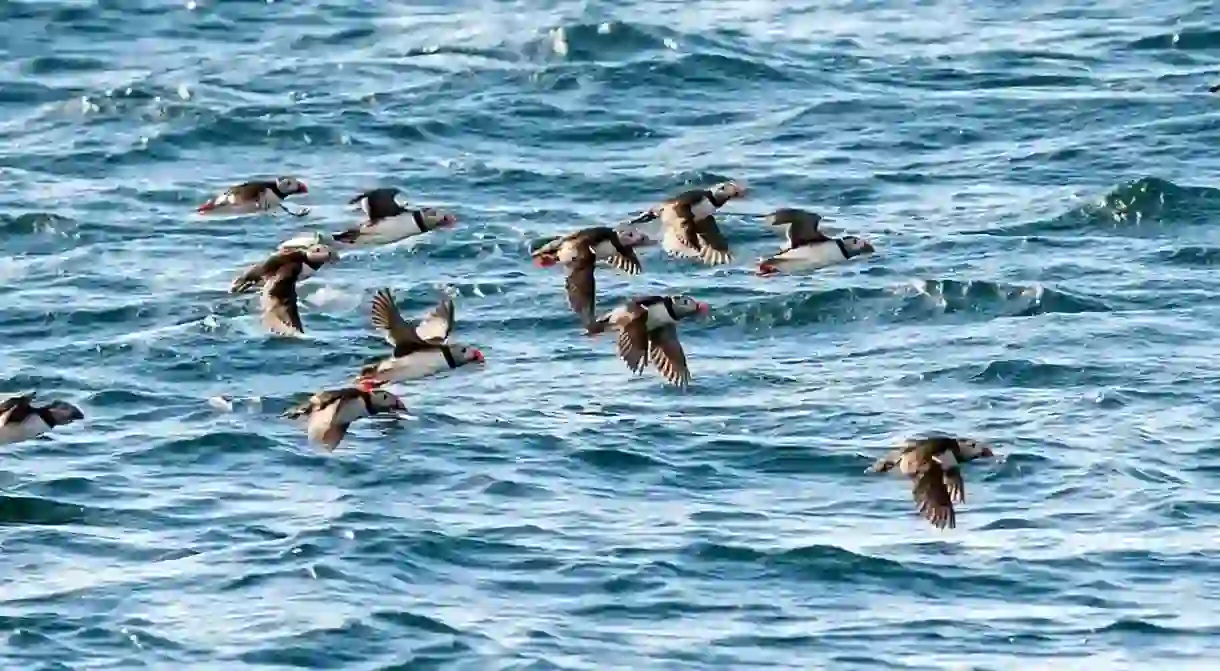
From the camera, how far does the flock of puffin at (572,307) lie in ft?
67.8

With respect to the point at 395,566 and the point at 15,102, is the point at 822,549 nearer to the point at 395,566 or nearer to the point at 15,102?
the point at 395,566

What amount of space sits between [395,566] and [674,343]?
297 cm

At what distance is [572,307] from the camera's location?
22391 mm

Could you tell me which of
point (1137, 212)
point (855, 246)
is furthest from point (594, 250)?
point (1137, 212)

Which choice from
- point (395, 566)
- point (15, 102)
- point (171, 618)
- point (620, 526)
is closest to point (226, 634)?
point (171, 618)

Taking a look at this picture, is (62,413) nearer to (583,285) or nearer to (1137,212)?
(583,285)

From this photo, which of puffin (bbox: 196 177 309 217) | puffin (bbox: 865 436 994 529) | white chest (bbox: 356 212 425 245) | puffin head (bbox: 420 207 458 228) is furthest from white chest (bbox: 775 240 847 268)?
puffin (bbox: 196 177 309 217)

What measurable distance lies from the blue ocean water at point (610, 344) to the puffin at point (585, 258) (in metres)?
1.66

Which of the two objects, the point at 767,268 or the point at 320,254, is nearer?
the point at 320,254

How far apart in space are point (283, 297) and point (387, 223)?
56.1 inches

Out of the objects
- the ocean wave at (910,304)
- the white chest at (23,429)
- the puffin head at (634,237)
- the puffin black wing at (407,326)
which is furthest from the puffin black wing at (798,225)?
the white chest at (23,429)

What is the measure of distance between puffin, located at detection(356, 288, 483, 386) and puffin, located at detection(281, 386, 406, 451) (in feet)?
0.89

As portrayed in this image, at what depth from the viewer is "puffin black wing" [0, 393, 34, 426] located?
21234 mm

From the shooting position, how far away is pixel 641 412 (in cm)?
2489
